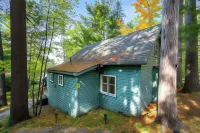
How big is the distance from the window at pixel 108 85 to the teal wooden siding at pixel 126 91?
0.86 ft

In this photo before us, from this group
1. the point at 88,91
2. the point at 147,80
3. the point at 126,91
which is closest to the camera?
the point at 126,91

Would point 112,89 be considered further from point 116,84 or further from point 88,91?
point 88,91

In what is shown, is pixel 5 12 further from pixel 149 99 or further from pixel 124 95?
pixel 149 99

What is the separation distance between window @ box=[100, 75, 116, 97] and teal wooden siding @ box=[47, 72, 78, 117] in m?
1.88

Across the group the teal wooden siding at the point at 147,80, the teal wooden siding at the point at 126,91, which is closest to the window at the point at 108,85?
the teal wooden siding at the point at 126,91

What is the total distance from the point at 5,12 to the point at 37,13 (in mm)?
3164

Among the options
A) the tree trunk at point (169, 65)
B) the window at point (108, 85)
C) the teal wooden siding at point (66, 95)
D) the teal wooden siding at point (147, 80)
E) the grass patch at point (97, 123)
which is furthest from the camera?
the window at point (108, 85)

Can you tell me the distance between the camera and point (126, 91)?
6902 millimetres

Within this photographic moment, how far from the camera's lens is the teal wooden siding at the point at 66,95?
7.32 meters

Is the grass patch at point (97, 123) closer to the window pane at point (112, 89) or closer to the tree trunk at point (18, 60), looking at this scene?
the tree trunk at point (18, 60)

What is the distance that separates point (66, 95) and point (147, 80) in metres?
5.07

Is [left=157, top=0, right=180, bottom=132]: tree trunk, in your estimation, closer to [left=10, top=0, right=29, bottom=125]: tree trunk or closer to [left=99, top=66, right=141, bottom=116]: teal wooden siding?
[left=99, top=66, right=141, bottom=116]: teal wooden siding

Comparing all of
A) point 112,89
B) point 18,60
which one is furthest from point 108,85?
point 18,60

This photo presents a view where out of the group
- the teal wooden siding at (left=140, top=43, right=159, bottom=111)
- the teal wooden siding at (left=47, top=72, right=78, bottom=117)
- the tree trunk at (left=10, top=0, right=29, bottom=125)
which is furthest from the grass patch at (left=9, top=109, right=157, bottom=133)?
the teal wooden siding at (left=140, top=43, right=159, bottom=111)
